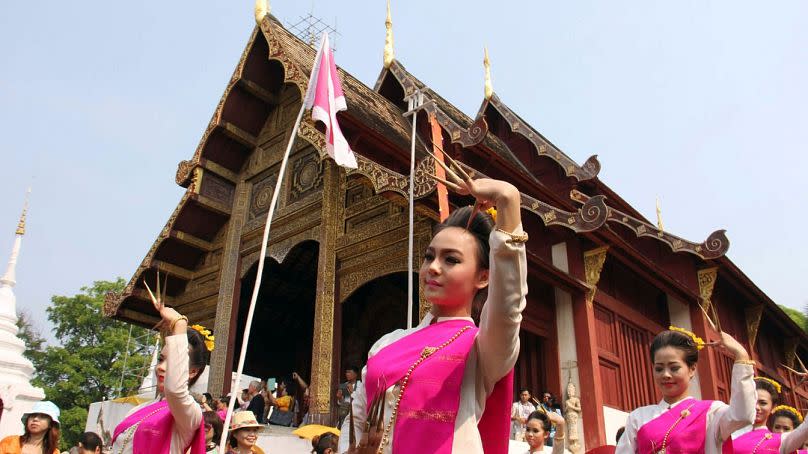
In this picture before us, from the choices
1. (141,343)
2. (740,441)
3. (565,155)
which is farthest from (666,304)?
(141,343)

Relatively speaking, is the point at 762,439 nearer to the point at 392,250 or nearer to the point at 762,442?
the point at 762,442

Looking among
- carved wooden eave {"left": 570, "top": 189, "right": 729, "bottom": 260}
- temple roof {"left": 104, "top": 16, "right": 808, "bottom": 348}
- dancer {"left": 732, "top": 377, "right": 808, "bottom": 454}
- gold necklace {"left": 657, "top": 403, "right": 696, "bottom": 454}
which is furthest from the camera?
temple roof {"left": 104, "top": 16, "right": 808, "bottom": 348}

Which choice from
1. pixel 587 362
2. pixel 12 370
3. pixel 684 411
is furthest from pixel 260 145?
pixel 684 411

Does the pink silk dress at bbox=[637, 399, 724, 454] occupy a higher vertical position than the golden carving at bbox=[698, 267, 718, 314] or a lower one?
lower

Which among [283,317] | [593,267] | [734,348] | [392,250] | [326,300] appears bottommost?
[734,348]

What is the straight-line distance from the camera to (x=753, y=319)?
12484 millimetres

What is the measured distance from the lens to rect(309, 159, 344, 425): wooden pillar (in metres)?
9.13

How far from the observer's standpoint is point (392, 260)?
937 centimetres

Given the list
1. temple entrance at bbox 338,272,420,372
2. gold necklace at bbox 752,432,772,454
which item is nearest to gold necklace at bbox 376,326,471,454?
gold necklace at bbox 752,432,772,454

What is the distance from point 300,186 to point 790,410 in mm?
8012

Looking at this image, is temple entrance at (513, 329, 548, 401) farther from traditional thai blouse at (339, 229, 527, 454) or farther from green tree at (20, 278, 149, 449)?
green tree at (20, 278, 149, 449)

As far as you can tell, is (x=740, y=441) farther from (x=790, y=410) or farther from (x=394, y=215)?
(x=394, y=215)

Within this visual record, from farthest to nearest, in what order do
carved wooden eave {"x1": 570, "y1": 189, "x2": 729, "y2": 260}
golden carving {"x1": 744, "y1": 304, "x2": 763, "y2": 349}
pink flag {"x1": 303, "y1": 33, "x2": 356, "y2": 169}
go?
1. golden carving {"x1": 744, "y1": 304, "x2": 763, "y2": 349}
2. carved wooden eave {"x1": 570, "y1": 189, "x2": 729, "y2": 260}
3. pink flag {"x1": 303, "y1": 33, "x2": 356, "y2": 169}

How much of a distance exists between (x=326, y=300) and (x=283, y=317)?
17.7 feet
